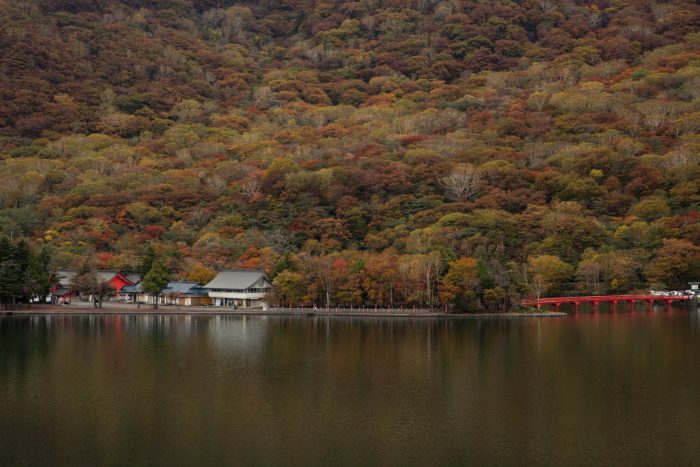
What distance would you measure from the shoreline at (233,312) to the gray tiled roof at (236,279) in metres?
3.03

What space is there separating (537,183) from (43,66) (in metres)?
97.6

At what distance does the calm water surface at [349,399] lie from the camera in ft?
63.0

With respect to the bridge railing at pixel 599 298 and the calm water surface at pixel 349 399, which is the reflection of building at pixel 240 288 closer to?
the calm water surface at pixel 349 399

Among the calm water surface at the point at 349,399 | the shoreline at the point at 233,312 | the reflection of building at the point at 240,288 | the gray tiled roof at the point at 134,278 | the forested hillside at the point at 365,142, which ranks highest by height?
the forested hillside at the point at 365,142

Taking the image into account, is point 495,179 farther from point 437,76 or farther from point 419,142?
point 437,76

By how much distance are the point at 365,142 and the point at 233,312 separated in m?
52.3

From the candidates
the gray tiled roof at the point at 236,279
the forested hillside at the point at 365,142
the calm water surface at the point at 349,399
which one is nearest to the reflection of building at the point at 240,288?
the gray tiled roof at the point at 236,279

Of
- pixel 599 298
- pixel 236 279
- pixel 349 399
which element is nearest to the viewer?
pixel 349 399

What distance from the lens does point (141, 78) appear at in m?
149

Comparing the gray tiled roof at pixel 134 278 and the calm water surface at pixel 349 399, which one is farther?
the gray tiled roof at pixel 134 278

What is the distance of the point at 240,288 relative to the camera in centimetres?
5925

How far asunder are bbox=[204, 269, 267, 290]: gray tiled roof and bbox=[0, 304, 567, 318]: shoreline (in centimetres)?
303

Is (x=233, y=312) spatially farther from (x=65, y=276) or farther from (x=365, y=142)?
(x=365, y=142)

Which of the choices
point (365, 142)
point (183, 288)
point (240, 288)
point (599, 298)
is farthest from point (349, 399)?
point (365, 142)
